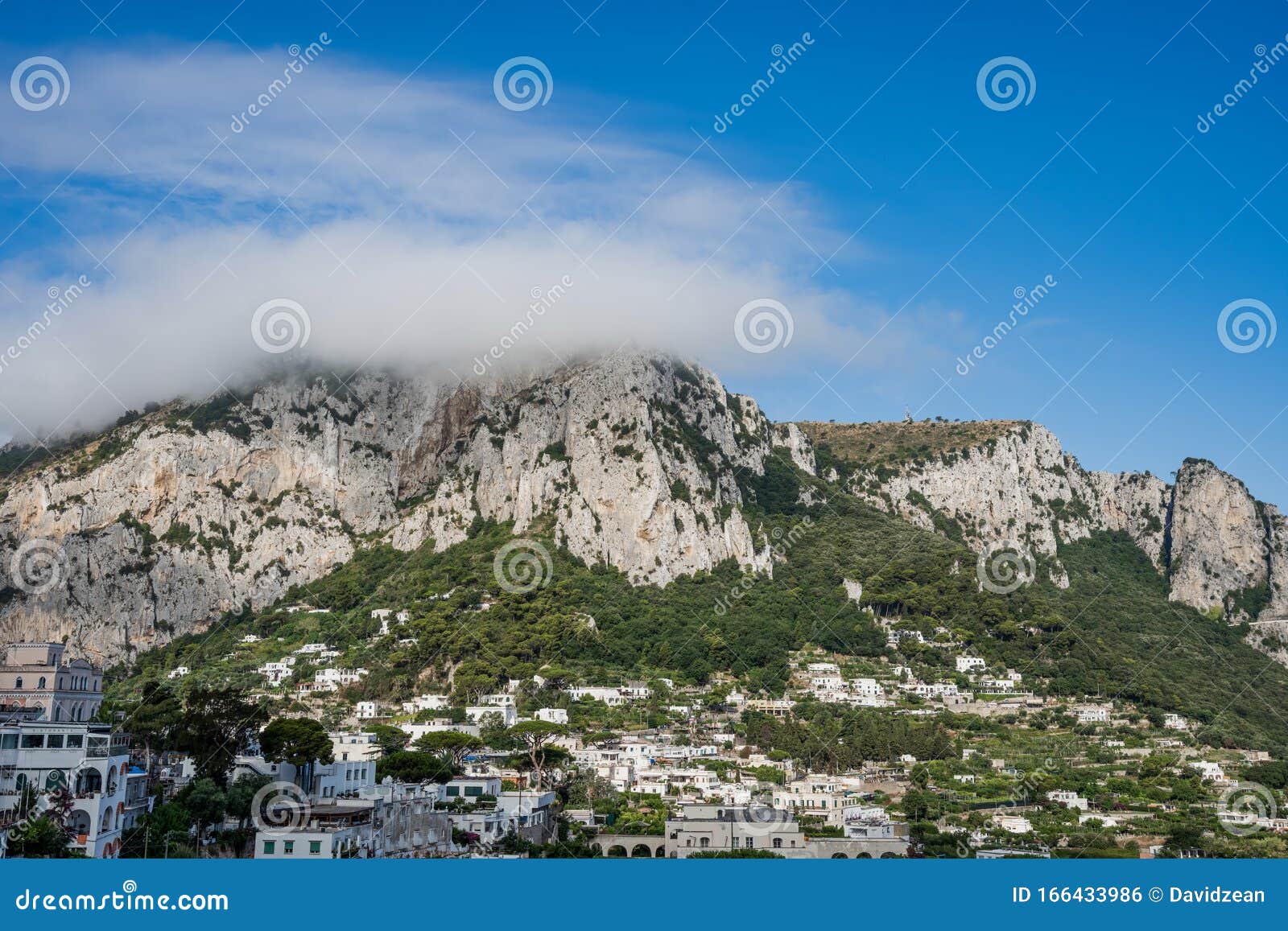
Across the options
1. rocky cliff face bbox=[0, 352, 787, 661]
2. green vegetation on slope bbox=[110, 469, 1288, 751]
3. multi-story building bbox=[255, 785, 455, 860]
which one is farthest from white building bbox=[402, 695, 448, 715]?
multi-story building bbox=[255, 785, 455, 860]

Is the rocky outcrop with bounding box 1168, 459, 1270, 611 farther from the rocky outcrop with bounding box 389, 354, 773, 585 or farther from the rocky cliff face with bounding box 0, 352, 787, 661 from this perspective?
the rocky outcrop with bounding box 389, 354, 773, 585

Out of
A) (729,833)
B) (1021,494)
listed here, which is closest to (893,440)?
(1021,494)

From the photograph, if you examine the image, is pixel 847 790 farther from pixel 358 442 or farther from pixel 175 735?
pixel 358 442

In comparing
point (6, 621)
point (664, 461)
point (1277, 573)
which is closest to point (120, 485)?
point (6, 621)

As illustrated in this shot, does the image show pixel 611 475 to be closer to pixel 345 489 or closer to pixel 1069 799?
pixel 345 489

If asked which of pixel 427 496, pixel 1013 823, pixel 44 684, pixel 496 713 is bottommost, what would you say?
pixel 1013 823

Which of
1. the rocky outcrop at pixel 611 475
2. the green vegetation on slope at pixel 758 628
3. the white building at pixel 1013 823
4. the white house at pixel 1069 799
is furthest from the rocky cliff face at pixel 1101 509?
the white building at pixel 1013 823
